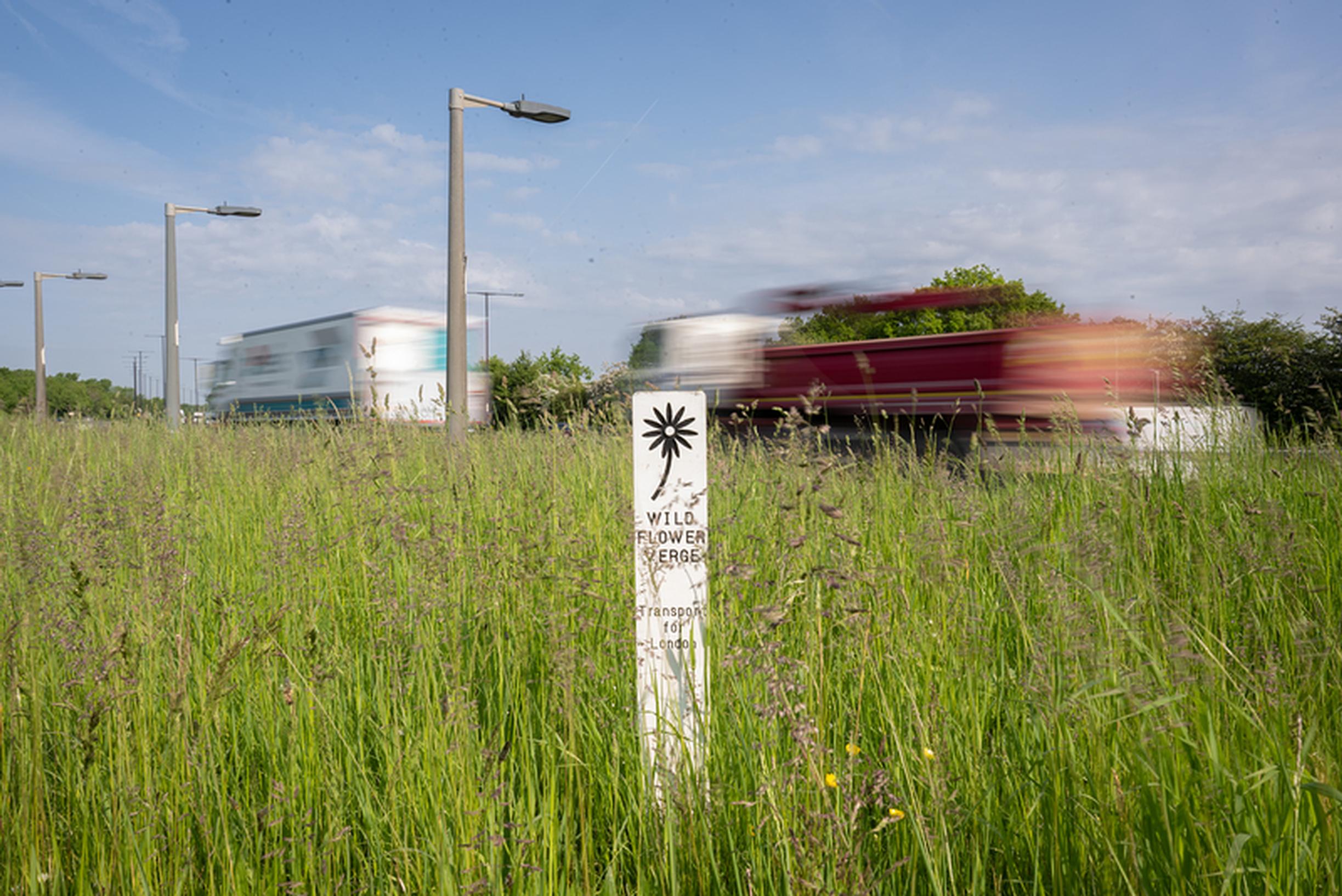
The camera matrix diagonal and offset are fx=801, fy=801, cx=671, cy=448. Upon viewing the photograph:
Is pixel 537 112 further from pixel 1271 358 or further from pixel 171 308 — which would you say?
pixel 1271 358

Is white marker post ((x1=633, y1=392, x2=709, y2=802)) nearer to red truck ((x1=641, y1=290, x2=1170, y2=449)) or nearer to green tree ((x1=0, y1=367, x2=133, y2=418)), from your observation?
red truck ((x1=641, y1=290, x2=1170, y2=449))

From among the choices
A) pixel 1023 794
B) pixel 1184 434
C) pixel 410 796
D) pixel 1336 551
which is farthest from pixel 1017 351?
pixel 410 796

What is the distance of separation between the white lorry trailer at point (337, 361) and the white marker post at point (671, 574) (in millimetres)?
17646

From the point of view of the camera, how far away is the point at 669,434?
221cm

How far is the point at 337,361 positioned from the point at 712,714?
976 inches

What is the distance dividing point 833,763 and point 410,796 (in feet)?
3.22

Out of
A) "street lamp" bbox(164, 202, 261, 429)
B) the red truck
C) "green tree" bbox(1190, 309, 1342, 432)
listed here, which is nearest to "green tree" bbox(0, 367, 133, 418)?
"street lamp" bbox(164, 202, 261, 429)

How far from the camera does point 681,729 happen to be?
6.47 feet

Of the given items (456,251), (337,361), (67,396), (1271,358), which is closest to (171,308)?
(456,251)

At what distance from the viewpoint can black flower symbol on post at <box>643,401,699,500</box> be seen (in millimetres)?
2199

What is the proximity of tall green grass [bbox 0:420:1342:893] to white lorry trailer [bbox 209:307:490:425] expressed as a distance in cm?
1685

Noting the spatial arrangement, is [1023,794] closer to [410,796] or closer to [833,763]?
[833,763]

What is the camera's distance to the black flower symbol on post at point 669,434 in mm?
2199

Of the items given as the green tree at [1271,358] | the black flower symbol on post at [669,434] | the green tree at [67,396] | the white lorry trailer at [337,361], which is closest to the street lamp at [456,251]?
the green tree at [67,396]
